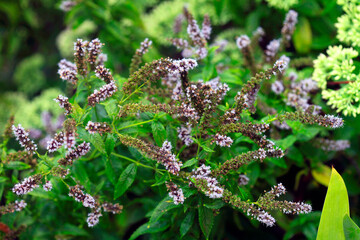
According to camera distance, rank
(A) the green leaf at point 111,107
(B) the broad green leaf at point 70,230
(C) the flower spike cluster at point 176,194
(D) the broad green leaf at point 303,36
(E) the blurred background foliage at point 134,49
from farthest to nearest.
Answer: (D) the broad green leaf at point 303,36 < (E) the blurred background foliage at point 134,49 < (B) the broad green leaf at point 70,230 < (A) the green leaf at point 111,107 < (C) the flower spike cluster at point 176,194

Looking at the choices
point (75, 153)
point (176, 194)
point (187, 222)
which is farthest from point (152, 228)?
point (75, 153)

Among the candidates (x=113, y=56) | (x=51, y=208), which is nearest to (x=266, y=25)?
(x=113, y=56)

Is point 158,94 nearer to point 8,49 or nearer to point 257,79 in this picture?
point 257,79

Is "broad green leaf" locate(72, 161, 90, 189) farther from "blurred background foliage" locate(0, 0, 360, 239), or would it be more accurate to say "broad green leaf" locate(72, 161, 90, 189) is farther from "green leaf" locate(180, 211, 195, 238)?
"green leaf" locate(180, 211, 195, 238)

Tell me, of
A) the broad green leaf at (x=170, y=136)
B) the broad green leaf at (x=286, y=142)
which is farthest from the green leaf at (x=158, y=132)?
the broad green leaf at (x=286, y=142)

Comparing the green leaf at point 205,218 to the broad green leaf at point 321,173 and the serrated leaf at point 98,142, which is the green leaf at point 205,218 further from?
the broad green leaf at point 321,173

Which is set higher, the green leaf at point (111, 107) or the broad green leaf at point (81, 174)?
the green leaf at point (111, 107)
